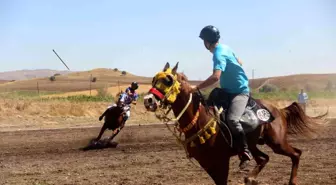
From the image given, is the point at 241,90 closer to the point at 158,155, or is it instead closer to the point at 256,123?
the point at 256,123

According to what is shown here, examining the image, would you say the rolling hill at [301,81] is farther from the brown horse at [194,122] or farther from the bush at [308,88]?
the brown horse at [194,122]

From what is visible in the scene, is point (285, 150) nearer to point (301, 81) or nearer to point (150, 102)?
point (150, 102)

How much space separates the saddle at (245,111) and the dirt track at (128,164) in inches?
87.4

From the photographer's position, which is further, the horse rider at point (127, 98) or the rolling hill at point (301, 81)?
the rolling hill at point (301, 81)

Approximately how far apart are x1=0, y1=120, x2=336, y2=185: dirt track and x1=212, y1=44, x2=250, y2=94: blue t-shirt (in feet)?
8.81

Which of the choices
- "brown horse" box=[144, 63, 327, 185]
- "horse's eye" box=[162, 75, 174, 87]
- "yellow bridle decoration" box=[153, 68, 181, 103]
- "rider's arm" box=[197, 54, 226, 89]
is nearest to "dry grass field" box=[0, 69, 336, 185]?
"brown horse" box=[144, 63, 327, 185]

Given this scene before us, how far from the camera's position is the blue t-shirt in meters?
7.54

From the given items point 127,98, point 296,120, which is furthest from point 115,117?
point 296,120

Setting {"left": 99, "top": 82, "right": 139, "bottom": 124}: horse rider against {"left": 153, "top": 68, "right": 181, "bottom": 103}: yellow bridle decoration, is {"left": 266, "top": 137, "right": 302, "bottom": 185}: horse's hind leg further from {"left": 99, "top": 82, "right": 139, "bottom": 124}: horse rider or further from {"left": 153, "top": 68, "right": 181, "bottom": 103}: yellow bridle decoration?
{"left": 99, "top": 82, "right": 139, "bottom": 124}: horse rider

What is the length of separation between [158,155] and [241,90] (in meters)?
6.49

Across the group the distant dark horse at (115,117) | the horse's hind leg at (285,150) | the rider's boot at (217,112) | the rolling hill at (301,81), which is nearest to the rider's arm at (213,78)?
the rider's boot at (217,112)

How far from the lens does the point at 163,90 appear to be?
275 inches

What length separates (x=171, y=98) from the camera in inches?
277

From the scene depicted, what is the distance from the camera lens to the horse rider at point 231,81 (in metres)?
7.35
